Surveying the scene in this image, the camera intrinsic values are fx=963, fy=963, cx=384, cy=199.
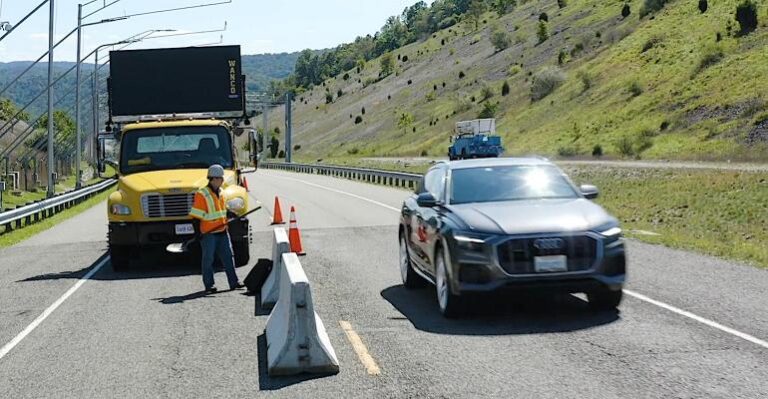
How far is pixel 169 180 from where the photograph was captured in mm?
16375

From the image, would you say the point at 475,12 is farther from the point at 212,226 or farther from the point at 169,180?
the point at 212,226

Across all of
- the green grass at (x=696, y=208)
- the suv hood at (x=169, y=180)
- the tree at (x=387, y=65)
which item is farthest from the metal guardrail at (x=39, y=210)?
the tree at (x=387, y=65)

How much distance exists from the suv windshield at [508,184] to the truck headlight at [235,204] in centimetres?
506

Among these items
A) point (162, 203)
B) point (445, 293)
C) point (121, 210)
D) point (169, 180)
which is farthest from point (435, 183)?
point (121, 210)

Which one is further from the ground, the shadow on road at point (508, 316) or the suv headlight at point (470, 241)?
the suv headlight at point (470, 241)

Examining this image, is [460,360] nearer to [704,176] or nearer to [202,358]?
[202,358]

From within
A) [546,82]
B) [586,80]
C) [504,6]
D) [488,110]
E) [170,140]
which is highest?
[504,6]

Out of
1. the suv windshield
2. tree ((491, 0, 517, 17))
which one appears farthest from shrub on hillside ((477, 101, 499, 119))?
the suv windshield

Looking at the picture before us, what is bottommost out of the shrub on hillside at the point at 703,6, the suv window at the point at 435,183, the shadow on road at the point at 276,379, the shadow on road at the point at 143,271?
the shadow on road at the point at 143,271

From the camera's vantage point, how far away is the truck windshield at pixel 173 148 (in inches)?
688

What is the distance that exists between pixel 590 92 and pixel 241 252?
248 feet

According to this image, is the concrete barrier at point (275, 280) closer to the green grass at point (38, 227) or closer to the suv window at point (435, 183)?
the suv window at point (435, 183)

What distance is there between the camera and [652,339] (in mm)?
9234

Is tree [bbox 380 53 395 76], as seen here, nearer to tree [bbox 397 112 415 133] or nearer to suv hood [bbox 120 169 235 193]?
tree [bbox 397 112 415 133]
